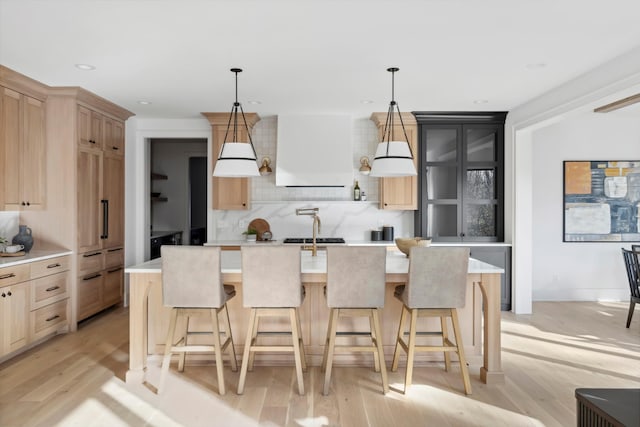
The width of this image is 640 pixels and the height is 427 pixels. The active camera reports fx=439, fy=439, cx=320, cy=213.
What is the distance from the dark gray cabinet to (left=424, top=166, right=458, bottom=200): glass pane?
2.56ft

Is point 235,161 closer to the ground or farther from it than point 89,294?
farther from it

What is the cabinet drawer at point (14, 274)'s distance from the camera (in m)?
3.59

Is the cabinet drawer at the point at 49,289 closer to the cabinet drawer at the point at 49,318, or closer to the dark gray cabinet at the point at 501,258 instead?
the cabinet drawer at the point at 49,318

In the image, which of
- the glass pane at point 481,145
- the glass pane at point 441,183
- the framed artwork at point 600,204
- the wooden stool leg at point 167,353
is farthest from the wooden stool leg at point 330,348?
the framed artwork at point 600,204

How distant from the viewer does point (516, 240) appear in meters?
5.45

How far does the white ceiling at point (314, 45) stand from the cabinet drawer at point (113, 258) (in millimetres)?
1837

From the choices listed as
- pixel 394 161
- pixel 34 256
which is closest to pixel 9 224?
pixel 34 256

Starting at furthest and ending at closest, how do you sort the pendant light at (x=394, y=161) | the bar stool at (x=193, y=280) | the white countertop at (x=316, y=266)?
the pendant light at (x=394, y=161) < the white countertop at (x=316, y=266) < the bar stool at (x=193, y=280)

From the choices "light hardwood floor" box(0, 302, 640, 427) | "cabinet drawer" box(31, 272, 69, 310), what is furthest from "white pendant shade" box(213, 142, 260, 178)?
"cabinet drawer" box(31, 272, 69, 310)

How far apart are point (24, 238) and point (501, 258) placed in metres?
5.30

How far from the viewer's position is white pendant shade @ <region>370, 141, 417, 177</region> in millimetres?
3416

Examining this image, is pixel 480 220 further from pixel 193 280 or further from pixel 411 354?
pixel 193 280

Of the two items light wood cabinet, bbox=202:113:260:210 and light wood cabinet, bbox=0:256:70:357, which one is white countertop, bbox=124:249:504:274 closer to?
light wood cabinet, bbox=0:256:70:357

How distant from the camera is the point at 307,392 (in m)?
3.04
